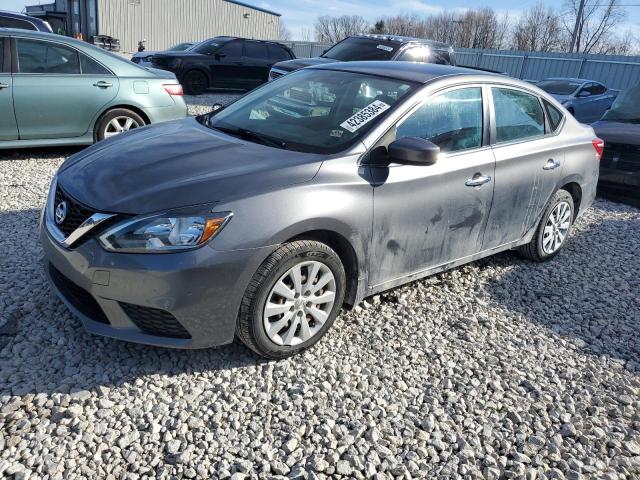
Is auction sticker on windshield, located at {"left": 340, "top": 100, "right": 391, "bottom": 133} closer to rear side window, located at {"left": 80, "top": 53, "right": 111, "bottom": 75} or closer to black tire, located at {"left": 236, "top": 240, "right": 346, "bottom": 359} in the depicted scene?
black tire, located at {"left": 236, "top": 240, "right": 346, "bottom": 359}

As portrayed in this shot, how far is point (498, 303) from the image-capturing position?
417cm

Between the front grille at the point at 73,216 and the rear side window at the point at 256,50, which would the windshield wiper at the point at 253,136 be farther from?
the rear side window at the point at 256,50

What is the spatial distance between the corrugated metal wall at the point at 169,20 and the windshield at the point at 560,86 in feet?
88.9

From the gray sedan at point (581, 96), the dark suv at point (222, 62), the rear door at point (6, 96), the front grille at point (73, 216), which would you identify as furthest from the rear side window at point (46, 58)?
the gray sedan at point (581, 96)

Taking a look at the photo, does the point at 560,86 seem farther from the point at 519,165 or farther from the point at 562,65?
the point at 519,165

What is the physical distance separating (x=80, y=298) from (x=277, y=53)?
49.8 ft

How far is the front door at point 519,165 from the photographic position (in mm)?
4094

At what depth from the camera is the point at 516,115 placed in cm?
433

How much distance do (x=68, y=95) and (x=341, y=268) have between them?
4877mm

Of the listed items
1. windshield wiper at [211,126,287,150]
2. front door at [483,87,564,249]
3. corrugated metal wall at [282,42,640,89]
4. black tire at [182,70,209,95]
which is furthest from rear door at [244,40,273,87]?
windshield wiper at [211,126,287,150]

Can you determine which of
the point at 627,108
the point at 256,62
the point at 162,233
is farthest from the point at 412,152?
the point at 256,62

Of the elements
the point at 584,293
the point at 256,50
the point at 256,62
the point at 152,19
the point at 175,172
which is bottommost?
the point at 584,293

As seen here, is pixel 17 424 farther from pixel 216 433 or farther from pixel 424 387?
pixel 424 387

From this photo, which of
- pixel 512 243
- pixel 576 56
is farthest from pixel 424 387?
pixel 576 56
